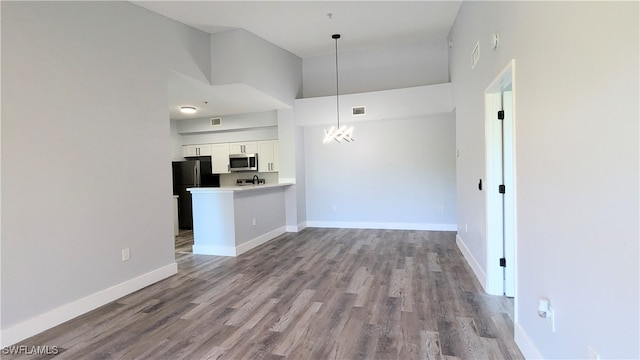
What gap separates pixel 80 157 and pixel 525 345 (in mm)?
3836

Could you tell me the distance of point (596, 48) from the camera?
129 centimetres

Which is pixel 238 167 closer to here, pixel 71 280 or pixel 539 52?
pixel 71 280

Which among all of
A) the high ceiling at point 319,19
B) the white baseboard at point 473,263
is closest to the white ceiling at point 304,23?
the high ceiling at point 319,19

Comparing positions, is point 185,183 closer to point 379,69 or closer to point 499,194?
point 379,69

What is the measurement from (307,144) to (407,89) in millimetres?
2366

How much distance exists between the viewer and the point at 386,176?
21.7ft

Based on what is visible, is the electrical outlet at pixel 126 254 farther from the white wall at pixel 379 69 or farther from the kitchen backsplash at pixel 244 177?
the white wall at pixel 379 69

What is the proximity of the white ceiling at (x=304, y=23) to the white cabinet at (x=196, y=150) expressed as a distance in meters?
1.67

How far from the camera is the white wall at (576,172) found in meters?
1.15

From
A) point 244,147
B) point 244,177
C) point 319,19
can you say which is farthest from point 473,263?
point 244,177

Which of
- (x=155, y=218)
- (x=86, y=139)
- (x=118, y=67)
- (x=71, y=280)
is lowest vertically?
(x=71, y=280)

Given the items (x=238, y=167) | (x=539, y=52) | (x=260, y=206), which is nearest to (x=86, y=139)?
(x=260, y=206)

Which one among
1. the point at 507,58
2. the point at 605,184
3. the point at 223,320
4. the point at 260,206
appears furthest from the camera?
the point at 260,206

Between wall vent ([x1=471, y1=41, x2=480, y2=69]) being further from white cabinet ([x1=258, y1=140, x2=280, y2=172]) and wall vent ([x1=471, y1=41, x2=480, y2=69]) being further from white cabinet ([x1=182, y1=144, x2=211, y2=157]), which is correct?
white cabinet ([x1=182, y1=144, x2=211, y2=157])
